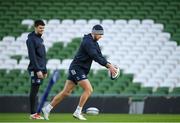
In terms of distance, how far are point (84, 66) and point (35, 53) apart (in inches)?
44.8

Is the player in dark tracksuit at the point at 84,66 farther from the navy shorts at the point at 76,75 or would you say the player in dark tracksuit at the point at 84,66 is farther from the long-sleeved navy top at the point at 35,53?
the long-sleeved navy top at the point at 35,53

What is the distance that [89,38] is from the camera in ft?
41.9

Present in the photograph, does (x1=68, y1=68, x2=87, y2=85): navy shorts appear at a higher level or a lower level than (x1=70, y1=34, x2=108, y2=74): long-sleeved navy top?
lower

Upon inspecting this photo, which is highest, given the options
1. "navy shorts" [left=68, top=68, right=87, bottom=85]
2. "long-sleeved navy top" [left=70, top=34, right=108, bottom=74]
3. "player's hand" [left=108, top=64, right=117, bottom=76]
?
"long-sleeved navy top" [left=70, top=34, right=108, bottom=74]

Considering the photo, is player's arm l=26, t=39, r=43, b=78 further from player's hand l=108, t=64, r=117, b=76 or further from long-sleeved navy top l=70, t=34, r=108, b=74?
player's hand l=108, t=64, r=117, b=76

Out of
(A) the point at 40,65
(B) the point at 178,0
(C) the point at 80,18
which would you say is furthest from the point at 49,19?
(A) the point at 40,65

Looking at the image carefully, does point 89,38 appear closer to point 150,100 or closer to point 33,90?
point 33,90

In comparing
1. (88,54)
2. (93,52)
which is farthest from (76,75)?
(93,52)

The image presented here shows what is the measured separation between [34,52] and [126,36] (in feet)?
32.8

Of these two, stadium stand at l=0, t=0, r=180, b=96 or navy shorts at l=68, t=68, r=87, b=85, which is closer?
navy shorts at l=68, t=68, r=87, b=85

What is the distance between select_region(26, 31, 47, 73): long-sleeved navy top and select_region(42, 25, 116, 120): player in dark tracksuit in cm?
77

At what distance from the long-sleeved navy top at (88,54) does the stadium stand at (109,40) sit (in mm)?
7113

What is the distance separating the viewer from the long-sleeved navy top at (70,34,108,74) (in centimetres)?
1256

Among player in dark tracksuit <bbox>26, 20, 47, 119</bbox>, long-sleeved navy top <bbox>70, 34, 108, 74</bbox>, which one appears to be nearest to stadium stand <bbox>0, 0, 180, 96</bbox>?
player in dark tracksuit <bbox>26, 20, 47, 119</bbox>
